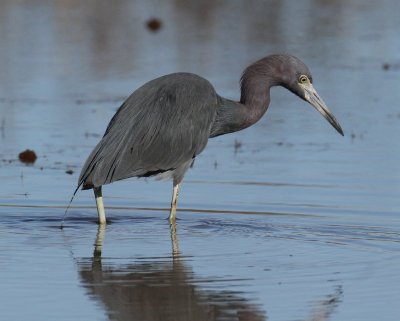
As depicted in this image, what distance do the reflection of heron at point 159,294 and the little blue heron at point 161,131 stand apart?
36.3 inches

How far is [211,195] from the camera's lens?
10.0 metres

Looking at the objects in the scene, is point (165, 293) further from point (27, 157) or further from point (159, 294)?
point (27, 157)

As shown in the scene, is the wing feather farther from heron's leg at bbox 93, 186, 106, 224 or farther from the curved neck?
the curved neck

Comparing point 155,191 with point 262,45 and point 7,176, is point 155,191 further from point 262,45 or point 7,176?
point 262,45

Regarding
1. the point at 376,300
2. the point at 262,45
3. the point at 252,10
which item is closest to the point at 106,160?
the point at 376,300

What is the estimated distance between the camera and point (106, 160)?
867 cm

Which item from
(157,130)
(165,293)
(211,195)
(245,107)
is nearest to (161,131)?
(157,130)

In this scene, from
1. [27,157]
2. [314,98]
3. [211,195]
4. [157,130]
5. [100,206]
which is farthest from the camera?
[27,157]

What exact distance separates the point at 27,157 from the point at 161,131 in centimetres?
241

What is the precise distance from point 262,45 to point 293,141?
611 cm

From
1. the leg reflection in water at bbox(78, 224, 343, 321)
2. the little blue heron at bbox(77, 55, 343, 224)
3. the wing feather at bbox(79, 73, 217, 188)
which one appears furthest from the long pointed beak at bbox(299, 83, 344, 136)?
the leg reflection in water at bbox(78, 224, 343, 321)

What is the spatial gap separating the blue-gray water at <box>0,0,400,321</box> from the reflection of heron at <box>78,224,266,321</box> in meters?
0.01

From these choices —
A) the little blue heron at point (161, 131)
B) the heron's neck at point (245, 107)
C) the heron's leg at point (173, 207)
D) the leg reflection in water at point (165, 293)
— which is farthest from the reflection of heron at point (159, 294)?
the heron's neck at point (245, 107)

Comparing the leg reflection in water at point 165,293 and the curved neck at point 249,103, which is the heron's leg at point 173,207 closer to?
the curved neck at point 249,103
